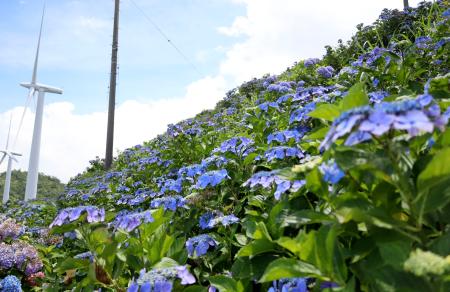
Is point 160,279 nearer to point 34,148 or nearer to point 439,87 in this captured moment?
point 439,87

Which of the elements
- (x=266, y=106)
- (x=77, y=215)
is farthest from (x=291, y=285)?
(x=266, y=106)

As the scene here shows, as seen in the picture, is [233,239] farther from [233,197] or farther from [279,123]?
[279,123]

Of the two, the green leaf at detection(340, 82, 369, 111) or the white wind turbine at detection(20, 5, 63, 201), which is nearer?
the green leaf at detection(340, 82, 369, 111)

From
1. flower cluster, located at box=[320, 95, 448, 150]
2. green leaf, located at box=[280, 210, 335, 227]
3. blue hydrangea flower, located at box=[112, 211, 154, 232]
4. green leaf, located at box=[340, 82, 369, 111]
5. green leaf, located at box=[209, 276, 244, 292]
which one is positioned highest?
green leaf, located at box=[340, 82, 369, 111]

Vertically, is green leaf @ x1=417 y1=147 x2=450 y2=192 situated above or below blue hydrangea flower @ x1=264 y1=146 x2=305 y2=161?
below

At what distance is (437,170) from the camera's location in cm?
104

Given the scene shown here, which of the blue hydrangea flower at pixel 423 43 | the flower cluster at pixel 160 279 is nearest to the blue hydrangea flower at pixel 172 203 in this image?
the flower cluster at pixel 160 279

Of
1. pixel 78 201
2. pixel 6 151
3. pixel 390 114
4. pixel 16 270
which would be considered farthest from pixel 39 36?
pixel 390 114

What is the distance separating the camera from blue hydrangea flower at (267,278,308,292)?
151 cm

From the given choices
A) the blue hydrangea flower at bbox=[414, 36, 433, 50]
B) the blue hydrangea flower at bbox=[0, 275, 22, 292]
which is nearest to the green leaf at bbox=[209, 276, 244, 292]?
the blue hydrangea flower at bbox=[0, 275, 22, 292]

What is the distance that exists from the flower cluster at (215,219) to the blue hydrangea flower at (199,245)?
0.26 feet

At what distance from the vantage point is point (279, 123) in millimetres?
3475

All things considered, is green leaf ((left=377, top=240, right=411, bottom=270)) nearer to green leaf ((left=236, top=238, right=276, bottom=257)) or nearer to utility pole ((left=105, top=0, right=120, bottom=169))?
green leaf ((left=236, top=238, right=276, bottom=257))

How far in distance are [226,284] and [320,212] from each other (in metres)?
0.62
